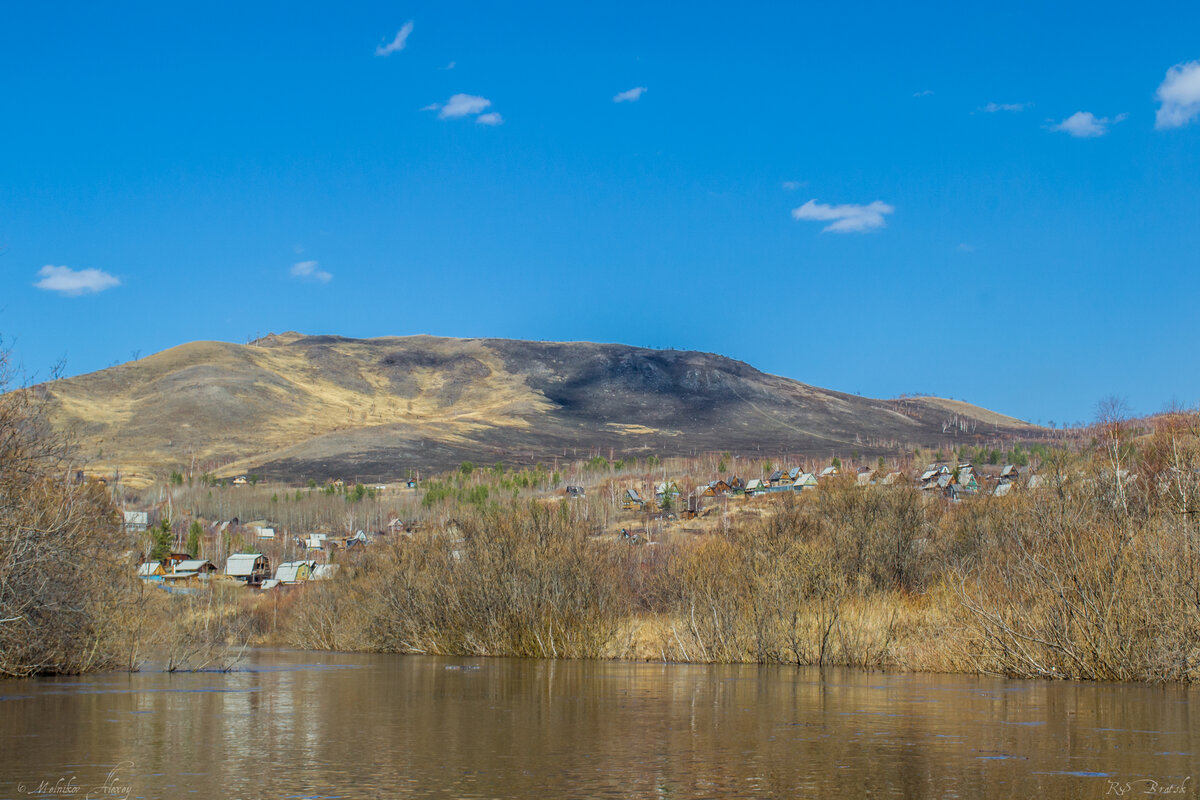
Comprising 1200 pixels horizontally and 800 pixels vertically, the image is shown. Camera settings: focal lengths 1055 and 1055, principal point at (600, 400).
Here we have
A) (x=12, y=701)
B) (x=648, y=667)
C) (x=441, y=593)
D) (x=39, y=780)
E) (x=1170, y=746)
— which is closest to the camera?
(x=39, y=780)

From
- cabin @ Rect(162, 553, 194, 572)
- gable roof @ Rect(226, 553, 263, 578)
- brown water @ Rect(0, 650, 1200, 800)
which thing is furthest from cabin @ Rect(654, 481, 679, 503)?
brown water @ Rect(0, 650, 1200, 800)

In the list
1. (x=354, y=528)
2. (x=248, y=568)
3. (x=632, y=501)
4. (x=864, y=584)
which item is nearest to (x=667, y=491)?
(x=632, y=501)

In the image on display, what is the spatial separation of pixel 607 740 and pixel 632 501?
160573 mm

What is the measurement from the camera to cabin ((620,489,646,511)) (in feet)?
557

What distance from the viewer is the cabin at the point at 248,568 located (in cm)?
12964

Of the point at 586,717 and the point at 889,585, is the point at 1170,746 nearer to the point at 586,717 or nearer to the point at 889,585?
the point at 586,717

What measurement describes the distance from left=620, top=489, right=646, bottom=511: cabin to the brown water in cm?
14046

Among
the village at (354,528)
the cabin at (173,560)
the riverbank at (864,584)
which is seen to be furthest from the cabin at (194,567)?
the riverbank at (864,584)

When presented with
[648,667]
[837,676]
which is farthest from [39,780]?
[648,667]

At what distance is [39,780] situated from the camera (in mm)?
13766

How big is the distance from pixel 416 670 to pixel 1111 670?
22703 mm

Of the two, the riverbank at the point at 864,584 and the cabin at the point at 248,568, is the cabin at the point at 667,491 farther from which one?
the riverbank at the point at 864,584

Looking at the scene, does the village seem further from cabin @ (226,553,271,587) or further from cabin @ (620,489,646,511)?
cabin @ (226,553,271,587)

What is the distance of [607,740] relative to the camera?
17672mm
